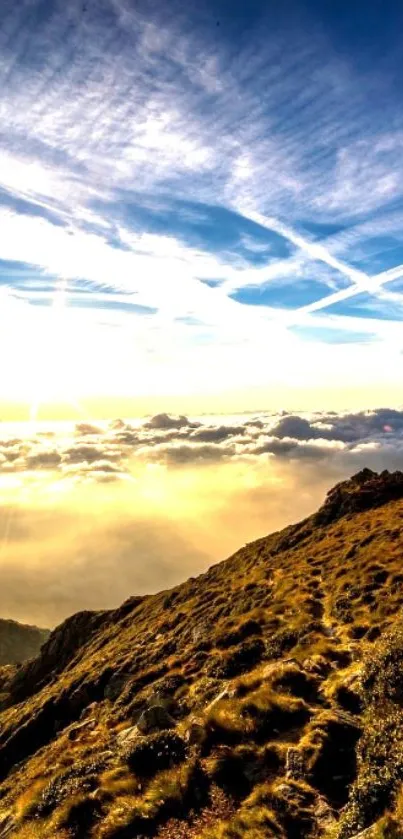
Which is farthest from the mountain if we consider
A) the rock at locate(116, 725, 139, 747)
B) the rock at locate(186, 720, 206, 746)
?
the rock at locate(116, 725, 139, 747)

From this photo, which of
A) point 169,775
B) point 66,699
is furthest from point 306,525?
point 169,775

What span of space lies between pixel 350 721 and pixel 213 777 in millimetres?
6873

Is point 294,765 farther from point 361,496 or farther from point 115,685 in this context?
point 361,496

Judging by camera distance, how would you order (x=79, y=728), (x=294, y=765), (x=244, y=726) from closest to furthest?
(x=294, y=765)
(x=244, y=726)
(x=79, y=728)

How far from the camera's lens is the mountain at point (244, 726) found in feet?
54.9

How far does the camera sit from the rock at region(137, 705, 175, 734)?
25320mm

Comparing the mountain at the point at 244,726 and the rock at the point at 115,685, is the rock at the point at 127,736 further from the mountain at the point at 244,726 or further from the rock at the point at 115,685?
the rock at the point at 115,685

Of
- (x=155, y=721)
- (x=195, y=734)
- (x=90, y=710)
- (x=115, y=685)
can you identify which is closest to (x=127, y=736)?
(x=155, y=721)

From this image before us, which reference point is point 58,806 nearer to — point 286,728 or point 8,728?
point 286,728

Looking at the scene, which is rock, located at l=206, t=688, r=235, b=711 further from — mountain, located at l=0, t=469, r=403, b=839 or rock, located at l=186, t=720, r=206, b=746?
rock, located at l=186, t=720, r=206, b=746

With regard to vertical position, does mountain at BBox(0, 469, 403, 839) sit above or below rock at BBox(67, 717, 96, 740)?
above

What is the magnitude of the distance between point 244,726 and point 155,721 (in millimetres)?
5947

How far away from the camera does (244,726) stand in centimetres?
2248

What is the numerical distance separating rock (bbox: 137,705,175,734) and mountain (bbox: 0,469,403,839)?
0.08 meters
